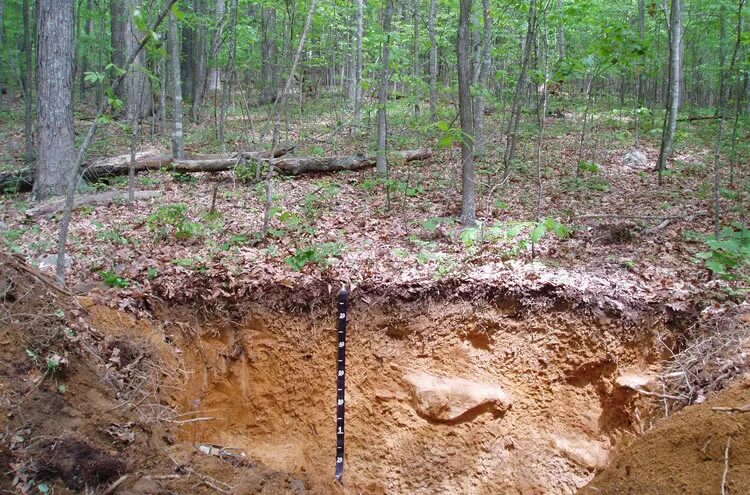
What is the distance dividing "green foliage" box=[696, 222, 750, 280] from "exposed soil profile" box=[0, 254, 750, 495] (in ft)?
2.64

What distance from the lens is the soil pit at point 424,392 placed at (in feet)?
16.1

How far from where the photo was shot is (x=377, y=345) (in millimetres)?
5344

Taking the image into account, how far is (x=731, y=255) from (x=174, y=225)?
6597mm

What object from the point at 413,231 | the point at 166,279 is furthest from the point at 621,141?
the point at 166,279

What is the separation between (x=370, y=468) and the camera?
5.23 meters

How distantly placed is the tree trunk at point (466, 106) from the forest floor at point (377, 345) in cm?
61

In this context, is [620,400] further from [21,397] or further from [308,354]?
[21,397]

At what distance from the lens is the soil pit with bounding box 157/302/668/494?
4906 millimetres

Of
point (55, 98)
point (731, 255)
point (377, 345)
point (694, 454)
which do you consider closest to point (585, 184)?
point (731, 255)

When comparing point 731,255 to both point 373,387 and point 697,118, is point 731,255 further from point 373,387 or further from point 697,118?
point 697,118

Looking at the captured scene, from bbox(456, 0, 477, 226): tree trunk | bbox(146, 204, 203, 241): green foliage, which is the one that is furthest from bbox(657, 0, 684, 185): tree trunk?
bbox(146, 204, 203, 241): green foliage

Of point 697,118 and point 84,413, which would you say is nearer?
point 84,413

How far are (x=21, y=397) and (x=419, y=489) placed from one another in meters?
3.77

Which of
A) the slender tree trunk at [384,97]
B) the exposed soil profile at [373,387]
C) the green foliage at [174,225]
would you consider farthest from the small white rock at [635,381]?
the slender tree trunk at [384,97]
